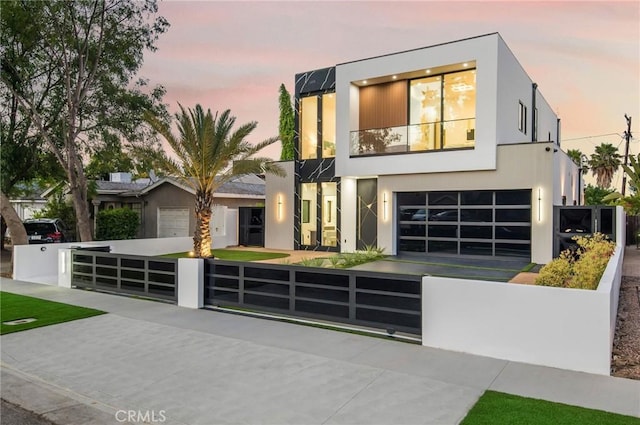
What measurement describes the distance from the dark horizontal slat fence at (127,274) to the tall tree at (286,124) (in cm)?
1187

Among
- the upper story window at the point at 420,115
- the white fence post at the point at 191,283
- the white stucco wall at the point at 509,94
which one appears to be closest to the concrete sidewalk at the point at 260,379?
the white fence post at the point at 191,283

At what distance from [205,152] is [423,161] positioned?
24.6 ft

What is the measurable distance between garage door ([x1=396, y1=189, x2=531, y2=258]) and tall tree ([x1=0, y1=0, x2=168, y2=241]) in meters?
11.3

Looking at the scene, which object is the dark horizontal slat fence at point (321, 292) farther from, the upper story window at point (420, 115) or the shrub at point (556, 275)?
the upper story window at point (420, 115)

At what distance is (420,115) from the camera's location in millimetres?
16797

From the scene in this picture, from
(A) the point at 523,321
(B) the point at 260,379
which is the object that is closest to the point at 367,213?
(A) the point at 523,321

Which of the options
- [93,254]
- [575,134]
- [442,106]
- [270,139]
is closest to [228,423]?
[93,254]

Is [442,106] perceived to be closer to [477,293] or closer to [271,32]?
[271,32]

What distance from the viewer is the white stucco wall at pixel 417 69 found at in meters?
14.7

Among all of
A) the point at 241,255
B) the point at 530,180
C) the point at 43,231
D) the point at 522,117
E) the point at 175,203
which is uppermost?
the point at 522,117

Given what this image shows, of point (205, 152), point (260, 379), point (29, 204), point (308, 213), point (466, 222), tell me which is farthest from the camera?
point (29, 204)

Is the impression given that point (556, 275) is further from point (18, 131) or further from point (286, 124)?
point (18, 131)

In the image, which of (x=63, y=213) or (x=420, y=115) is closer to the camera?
(x=420, y=115)

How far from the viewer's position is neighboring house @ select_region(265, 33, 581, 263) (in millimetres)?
14734
